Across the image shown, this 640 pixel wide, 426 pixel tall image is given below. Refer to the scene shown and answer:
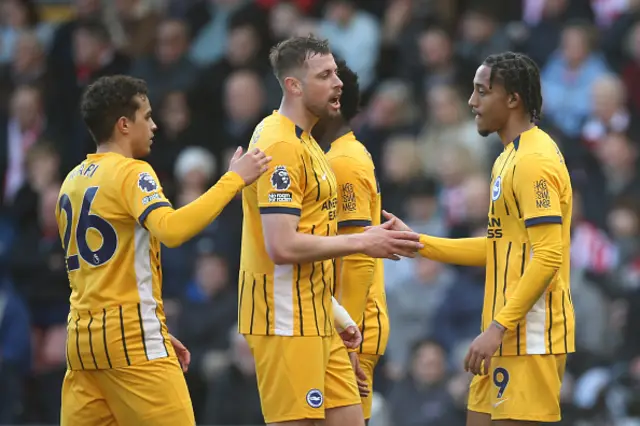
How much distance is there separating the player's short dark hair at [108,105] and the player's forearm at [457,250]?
6.11 ft

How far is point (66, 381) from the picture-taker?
6973 millimetres

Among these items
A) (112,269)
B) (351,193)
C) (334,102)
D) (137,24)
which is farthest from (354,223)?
(137,24)

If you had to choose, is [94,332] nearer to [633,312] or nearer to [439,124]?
[633,312]

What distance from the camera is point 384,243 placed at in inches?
269

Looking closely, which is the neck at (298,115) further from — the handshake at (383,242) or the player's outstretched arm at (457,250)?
the player's outstretched arm at (457,250)

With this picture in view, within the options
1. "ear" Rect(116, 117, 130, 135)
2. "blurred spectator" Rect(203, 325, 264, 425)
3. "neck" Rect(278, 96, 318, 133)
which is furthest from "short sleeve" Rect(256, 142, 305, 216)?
"blurred spectator" Rect(203, 325, 264, 425)

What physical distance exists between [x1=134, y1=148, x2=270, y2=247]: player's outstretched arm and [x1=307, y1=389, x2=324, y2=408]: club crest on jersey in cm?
102

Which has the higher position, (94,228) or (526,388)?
(94,228)

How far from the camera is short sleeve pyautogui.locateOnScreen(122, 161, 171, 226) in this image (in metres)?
6.64

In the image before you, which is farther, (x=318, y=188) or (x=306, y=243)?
(x=318, y=188)

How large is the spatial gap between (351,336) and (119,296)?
1.28m

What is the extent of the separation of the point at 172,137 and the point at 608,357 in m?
4.99

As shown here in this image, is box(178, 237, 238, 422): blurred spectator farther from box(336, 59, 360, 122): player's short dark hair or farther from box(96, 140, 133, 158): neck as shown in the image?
box(96, 140, 133, 158): neck

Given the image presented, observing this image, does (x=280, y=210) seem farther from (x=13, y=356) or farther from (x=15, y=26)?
(x=15, y=26)
